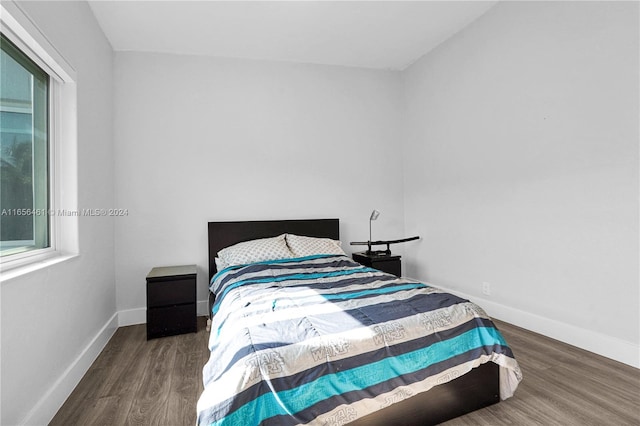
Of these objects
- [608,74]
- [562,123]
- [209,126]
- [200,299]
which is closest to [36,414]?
[200,299]

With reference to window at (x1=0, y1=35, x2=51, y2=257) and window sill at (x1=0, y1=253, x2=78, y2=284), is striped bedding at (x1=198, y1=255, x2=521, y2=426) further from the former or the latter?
window at (x1=0, y1=35, x2=51, y2=257)

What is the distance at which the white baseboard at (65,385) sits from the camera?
161 cm

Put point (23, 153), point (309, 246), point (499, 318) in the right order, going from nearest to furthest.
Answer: point (23, 153), point (499, 318), point (309, 246)

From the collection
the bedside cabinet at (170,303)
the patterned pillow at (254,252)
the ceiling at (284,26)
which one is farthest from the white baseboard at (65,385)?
the ceiling at (284,26)

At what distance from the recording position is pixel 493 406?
1.76 m

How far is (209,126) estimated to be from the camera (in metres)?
3.53

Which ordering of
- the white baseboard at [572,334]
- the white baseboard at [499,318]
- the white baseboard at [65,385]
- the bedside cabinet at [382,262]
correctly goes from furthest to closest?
the bedside cabinet at [382,262] → the white baseboard at [572,334] → the white baseboard at [499,318] → the white baseboard at [65,385]

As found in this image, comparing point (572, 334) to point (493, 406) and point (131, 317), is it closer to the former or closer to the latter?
point (493, 406)

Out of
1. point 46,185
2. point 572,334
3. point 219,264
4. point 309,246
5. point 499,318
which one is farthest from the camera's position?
point 309,246

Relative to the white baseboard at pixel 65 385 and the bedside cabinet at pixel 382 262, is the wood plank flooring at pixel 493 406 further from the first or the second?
the bedside cabinet at pixel 382 262

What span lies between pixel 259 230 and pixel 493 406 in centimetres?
253

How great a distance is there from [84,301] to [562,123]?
12.4 feet

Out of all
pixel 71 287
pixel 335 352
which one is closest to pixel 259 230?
pixel 71 287

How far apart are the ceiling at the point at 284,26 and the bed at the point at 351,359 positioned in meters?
2.34
